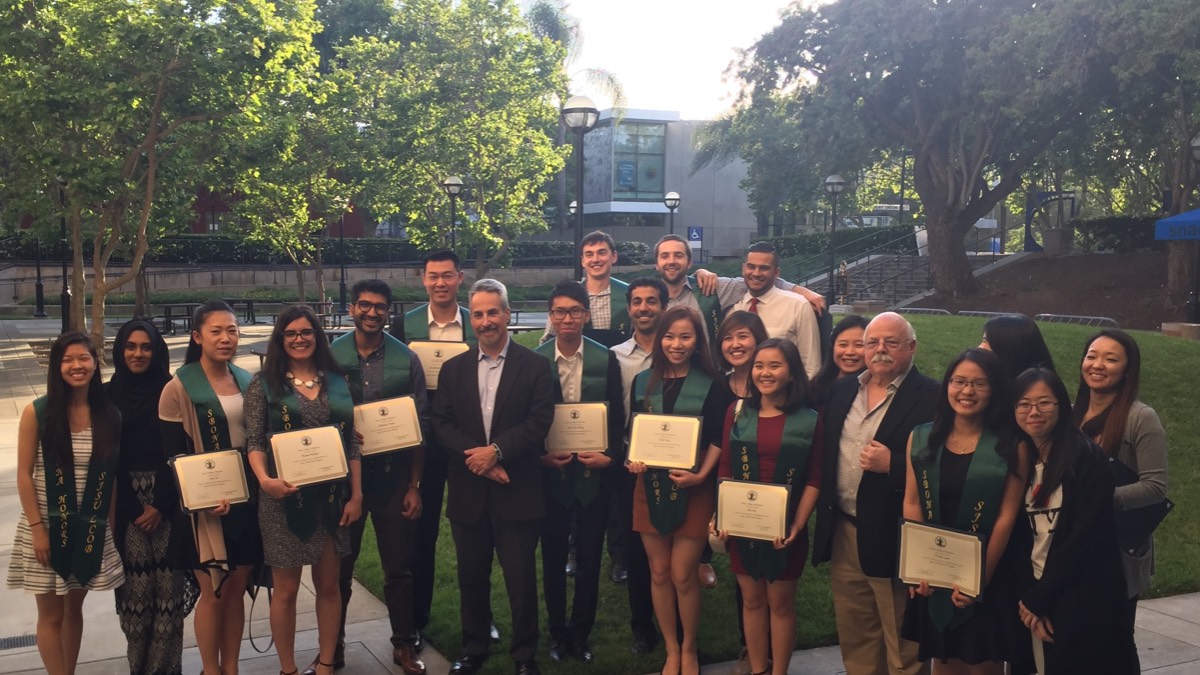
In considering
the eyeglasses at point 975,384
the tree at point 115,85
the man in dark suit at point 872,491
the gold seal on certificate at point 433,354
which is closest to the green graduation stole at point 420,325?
the gold seal on certificate at point 433,354

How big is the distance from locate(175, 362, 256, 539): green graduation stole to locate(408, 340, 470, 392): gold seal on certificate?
1353mm

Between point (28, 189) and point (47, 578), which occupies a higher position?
point (28, 189)

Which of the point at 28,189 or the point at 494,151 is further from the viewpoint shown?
the point at 494,151

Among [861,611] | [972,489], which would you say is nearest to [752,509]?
[861,611]

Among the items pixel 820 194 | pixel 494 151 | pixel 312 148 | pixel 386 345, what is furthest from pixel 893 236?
pixel 386 345

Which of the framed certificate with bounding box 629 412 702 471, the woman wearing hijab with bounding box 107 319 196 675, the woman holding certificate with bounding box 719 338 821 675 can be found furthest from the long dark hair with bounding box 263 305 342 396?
the woman holding certificate with bounding box 719 338 821 675

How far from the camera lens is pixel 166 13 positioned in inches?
674

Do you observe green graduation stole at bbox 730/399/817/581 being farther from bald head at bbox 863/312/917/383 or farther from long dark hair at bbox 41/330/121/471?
long dark hair at bbox 41/330/121/471

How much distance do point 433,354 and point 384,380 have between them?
56 cm

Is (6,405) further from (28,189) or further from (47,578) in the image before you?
(47,578)

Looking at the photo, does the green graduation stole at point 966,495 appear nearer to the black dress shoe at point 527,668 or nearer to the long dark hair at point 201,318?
the black dress shoe at point 527,668

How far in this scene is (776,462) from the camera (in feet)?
15.2

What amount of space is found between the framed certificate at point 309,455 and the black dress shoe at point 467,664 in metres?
1.29

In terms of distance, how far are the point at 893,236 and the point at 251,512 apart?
42.7 meters
